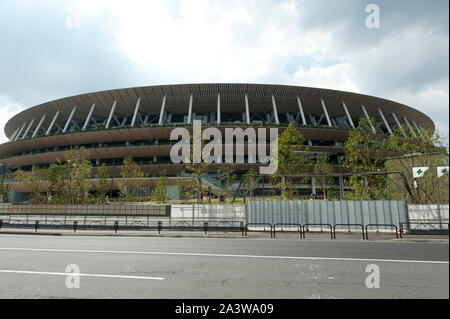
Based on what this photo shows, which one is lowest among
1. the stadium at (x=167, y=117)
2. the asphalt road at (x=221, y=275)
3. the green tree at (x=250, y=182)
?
the asphalt road at (x=221, y=275)

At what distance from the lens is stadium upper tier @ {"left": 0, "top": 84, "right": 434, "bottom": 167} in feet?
150

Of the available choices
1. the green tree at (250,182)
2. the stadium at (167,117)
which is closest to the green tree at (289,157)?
the green tree at (250,182)

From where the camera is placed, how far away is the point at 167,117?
55.5 m

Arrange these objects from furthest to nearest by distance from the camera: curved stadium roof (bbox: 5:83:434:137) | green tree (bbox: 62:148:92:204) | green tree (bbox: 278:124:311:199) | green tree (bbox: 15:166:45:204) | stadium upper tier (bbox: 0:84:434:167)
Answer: curved stadium roof (bbox: 5:83:434:137), stadium upper tier (bbox: 0:84:434:167), green tree (bbox: 15:166:45:204), green tree (bbox: 62:148:92:204), green tree (bbox: 278:124:311:199)

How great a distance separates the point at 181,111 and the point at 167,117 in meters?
3.63

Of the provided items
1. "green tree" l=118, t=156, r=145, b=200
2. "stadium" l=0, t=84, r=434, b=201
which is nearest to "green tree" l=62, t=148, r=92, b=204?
"green tree" l=118, t=156, r=145, b=200

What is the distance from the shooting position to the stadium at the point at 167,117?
4484 centimetres

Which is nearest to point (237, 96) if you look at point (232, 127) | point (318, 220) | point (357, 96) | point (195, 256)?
point (232, 127)

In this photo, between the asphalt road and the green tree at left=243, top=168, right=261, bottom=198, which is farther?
the green tree at left=243, top=168, right=261, bottom=198

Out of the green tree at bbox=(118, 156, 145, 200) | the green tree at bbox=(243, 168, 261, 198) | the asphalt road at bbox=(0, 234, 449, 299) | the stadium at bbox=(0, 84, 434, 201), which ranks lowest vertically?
the asphalt road at bbox=(0, 234, 449, 299)

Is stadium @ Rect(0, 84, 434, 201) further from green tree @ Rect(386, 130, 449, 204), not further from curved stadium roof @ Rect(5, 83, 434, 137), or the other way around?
green tree @ Rect(386, 130, 449, 204)

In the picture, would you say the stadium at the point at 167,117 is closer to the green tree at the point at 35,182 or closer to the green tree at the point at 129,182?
A: the green tree at the point at 35,182
